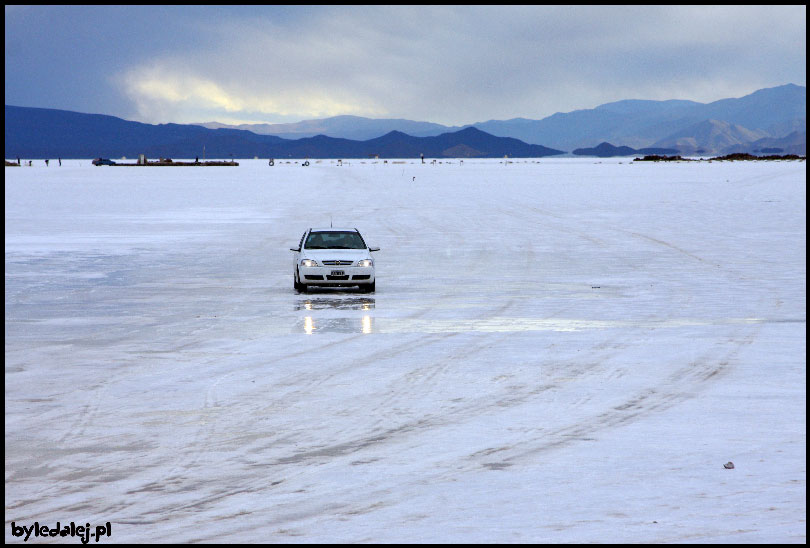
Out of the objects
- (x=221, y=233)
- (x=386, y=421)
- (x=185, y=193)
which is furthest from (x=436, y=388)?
(x=185, y=193)

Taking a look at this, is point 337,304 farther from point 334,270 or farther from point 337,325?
point 337,325

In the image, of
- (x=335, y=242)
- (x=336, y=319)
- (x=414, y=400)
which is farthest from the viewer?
(x=335, y=242)

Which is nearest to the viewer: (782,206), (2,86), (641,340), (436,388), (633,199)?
(436,388)

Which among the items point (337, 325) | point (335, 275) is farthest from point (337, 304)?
point (337, 325)

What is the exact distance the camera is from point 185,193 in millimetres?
70375

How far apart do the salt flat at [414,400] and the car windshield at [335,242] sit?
129 centimetres

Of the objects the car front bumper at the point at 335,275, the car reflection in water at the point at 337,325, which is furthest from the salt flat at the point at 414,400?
the car front bumper at the point at 335,275

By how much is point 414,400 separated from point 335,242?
42.5 ft

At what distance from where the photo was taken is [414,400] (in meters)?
11.3

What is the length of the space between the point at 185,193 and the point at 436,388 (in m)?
60.5

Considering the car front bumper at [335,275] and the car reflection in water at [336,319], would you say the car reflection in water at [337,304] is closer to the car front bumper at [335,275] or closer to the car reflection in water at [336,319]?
the car reflection in water at [336,319]

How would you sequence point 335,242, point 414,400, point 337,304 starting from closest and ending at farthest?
point 414,400 < point 337,304 < point 335,242

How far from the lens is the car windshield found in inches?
916

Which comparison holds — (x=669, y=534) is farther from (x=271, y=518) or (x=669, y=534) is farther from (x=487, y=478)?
(x=271, y=518)
